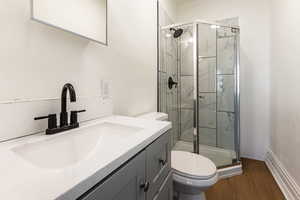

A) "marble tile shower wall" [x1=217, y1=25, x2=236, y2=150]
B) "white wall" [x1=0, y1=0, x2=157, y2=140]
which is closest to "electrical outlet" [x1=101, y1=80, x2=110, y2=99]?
"white wall" [x1=0, y1=0, x2=157, y2=140]

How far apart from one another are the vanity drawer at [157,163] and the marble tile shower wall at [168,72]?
1228 millimetres

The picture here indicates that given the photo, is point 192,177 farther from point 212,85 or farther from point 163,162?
point 212,85

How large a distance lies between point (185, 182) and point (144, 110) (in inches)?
31.1

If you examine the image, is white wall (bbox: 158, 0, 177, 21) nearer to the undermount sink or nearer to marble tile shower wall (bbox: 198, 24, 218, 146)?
marble tile shower wall (bbox: 198, 24, 218, 146)

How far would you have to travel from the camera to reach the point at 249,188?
172 cm

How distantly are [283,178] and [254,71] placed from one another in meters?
1.36

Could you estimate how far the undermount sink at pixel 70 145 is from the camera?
24.8 inches

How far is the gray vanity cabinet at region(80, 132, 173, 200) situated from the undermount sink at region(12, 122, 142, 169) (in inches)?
4.6

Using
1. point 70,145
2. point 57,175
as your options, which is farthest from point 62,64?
point 57,175

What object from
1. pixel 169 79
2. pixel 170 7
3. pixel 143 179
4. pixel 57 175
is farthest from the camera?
pixel 170 7

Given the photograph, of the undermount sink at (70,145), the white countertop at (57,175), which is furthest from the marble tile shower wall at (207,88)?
the white countertop at (57,175)

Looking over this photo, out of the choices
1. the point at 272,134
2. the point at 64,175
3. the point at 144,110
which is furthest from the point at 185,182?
the point at 272,134

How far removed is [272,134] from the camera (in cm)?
216

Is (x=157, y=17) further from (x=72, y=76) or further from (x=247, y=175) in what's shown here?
(x=247, y=175)
